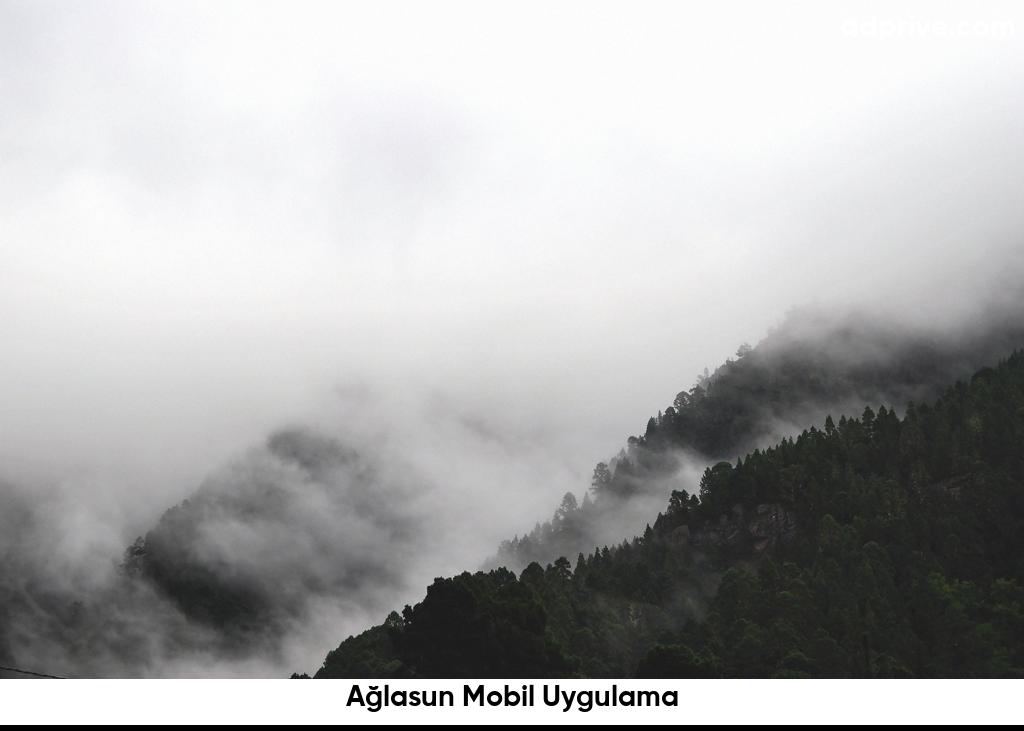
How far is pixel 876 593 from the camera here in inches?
3423

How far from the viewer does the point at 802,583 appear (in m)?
94.6

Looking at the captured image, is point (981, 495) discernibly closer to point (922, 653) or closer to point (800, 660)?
point (922, 653)

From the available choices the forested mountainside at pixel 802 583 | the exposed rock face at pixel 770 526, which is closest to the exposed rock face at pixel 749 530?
the exposed rock face at pixel 770 526

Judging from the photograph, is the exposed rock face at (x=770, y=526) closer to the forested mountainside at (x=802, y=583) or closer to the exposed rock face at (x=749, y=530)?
the exposed rock face at (x=749, y=530)

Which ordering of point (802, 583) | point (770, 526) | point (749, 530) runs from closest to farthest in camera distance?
point (802, 583) < point (770, 526) < point (749, 530)

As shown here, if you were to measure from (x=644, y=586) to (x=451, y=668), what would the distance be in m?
63.8

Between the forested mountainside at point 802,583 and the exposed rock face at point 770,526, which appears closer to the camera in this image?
the forested mountainside at point 802,583

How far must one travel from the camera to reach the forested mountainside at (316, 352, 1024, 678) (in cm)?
6294

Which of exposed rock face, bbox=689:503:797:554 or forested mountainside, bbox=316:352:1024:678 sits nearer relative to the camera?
forested mountainside, bbox=316:352:1024:678

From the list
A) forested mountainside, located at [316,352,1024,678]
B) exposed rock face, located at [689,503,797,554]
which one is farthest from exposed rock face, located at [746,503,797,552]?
forested mountainside, located at [316,352,1024,678]

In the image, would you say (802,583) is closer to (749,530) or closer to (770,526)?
(770,526)

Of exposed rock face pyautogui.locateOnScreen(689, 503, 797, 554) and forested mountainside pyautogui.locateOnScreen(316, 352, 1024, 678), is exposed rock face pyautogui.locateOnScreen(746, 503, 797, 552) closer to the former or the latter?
exposed rock face pyautogui.locateOnScreen(689, 503, 797, 554)

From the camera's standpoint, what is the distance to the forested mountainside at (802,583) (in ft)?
206

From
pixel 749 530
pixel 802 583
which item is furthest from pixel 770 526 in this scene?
pixel 802 583
